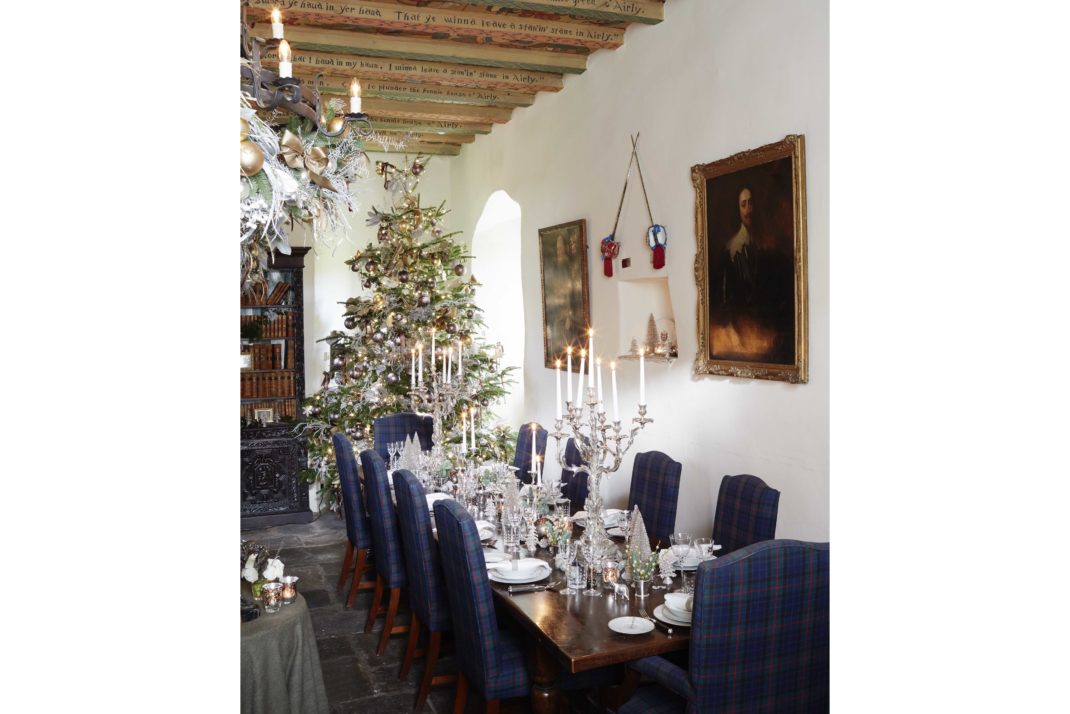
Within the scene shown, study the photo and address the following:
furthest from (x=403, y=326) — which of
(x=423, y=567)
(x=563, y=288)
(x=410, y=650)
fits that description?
(x=423, y=567)

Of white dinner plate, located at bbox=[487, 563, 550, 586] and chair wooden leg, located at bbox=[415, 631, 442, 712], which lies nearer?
white dinner plate, located at bbox=[487, 563, 550, 586]

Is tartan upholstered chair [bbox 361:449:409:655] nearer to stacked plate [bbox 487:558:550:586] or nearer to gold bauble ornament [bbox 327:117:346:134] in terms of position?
stacked plate [bbox 487:558:550:586]

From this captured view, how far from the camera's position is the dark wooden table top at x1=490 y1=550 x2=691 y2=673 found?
2322 mm

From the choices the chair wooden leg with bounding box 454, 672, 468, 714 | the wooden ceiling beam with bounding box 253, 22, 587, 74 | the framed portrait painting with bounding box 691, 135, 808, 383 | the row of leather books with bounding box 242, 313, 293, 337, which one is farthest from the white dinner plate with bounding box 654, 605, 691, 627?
the row of leather books with bounding box 242, 313, 293, 337

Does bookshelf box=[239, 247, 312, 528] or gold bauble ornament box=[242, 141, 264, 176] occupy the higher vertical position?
gold bauble ornament box=[242, 141, 264, 176]

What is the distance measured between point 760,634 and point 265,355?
228 inches

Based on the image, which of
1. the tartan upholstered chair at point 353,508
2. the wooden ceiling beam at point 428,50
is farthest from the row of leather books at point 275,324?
the wooden ceiling beam at point 428,50

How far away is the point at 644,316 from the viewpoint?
502cm

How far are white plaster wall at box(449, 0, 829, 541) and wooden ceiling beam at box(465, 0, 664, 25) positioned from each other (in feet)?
0.31

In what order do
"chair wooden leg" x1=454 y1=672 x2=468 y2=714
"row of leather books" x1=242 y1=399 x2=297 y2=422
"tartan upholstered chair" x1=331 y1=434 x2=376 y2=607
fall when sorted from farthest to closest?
1. "row of leather books" x1=242 y1=399 x2=297 y2=422
2. "tartan upholstered chair" x1=331 y1=434 x2=376 y2=607
3. "chair wooden leg" x1=454 y1=672 x2=468 y2=714

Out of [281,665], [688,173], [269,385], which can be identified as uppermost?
[688,173]

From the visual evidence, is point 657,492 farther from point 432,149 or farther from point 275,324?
point 432,149
